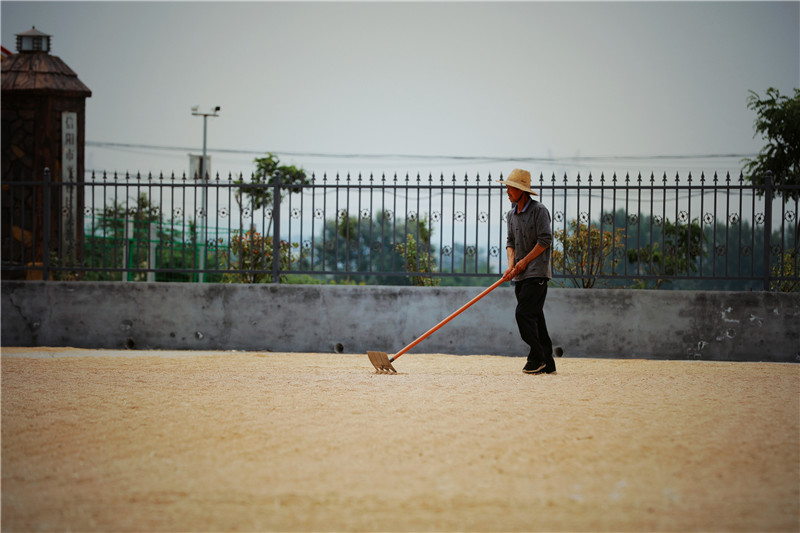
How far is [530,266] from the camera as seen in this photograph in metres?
A: 7.30

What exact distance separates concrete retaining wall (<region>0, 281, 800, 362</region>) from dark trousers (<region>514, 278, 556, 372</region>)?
2.11 meters

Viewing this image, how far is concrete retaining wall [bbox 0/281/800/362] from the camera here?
9.26m

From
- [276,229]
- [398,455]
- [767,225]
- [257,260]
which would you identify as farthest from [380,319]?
[398,455]

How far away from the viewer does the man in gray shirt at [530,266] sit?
23.7 ft

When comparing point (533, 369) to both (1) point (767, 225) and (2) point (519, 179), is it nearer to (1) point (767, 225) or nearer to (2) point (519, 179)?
(2) point (519, 179)

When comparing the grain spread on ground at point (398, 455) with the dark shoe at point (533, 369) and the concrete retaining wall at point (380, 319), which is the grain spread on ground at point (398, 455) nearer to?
the dark shoe at point (533, 369)

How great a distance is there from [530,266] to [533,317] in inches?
18.8

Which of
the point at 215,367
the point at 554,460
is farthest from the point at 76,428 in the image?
the point at 215,367

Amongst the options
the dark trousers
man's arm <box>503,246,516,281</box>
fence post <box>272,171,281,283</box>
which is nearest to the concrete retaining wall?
fence post <box>272,171,281,283</box>

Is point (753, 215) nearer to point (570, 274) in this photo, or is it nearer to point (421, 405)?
point (570, 274)

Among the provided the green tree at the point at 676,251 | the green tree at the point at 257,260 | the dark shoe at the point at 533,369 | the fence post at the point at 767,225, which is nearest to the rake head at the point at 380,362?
the dark shoe at the point at 533,369

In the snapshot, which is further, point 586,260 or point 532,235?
point 586,260

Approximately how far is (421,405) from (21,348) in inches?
269

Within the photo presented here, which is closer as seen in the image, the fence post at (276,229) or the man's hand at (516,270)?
the man's hand at (516,270)
